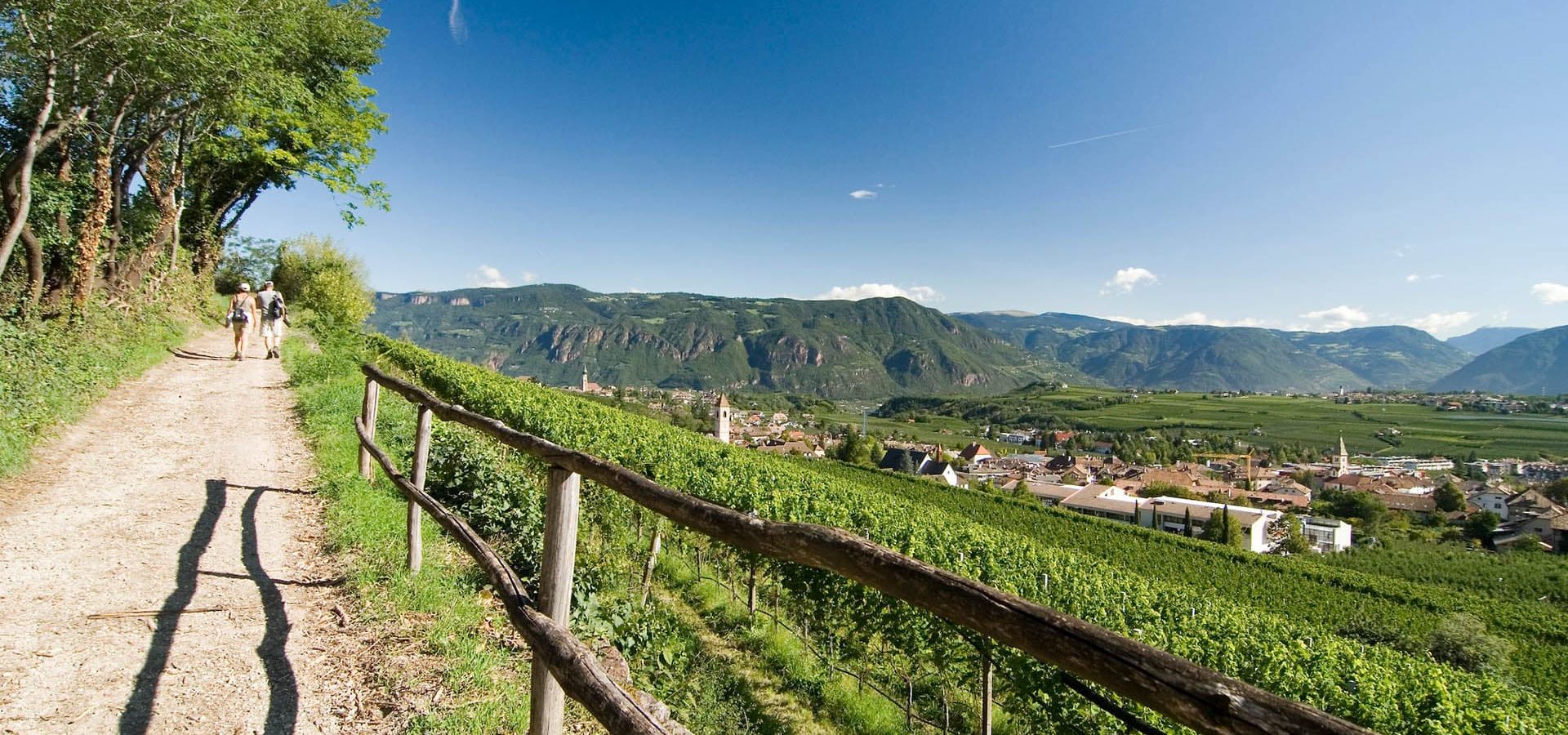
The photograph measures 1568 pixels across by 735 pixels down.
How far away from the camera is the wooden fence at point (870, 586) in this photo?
104 cm

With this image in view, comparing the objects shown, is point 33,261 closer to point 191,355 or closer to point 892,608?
point 191,355

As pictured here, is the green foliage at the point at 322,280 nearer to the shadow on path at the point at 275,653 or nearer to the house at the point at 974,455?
the shadow on path at the point at 275,653

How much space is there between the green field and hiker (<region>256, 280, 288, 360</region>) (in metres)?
134

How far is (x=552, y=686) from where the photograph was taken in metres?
2.62

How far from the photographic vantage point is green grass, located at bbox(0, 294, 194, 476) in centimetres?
685

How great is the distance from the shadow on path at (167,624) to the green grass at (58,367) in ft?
7.79

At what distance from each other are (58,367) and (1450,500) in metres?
107

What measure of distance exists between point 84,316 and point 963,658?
621 inches

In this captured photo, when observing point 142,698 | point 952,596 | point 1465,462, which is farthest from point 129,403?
point 1465,462

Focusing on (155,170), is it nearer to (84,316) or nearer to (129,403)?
(84,316)

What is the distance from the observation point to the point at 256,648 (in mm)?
3777

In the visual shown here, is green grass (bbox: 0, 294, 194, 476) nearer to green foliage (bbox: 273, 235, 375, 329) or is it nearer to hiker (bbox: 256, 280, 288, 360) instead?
hiker (bbox: 256, 280, 288, 360)

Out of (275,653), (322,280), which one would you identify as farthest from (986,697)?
(322,280)

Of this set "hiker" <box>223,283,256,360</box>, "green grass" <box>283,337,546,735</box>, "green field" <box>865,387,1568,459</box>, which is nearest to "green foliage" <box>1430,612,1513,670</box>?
"green grass" <box>283,337,546,735</box>
